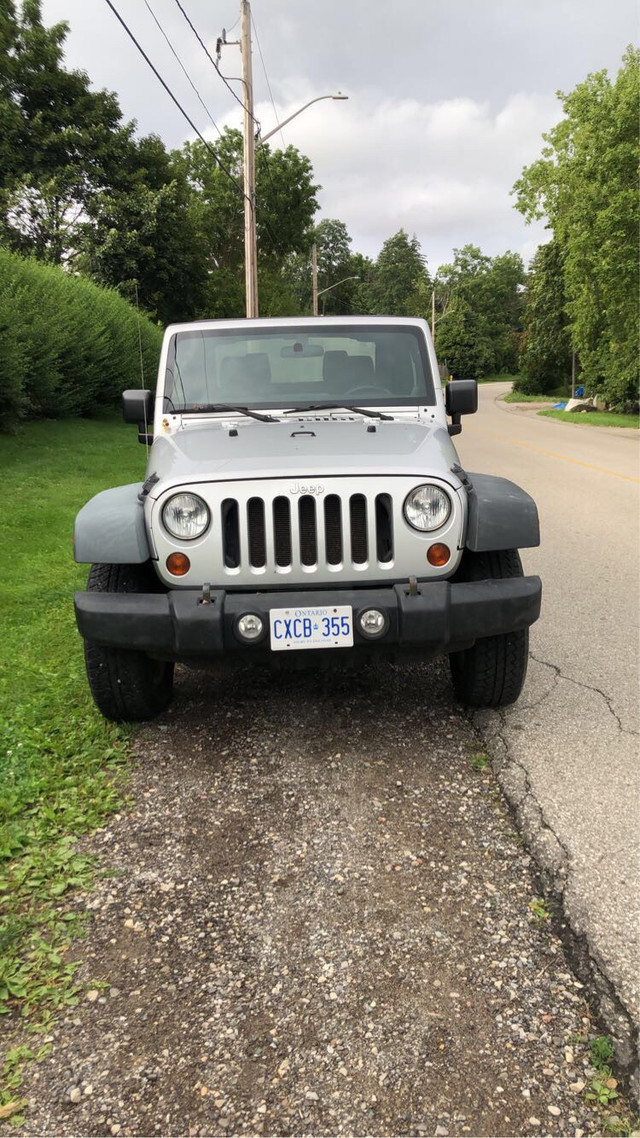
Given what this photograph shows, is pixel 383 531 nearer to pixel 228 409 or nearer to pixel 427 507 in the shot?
pixel 427 507

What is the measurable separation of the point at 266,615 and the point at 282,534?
0.34 meters

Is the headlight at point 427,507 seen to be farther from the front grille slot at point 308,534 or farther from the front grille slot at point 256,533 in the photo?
the front grille slot at point 256,533

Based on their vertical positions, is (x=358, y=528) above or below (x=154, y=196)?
below

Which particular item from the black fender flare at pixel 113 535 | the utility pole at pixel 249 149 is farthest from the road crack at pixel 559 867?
the utility pole at pixel 249 149

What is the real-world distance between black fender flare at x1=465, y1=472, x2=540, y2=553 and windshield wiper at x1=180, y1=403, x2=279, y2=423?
3.84ft

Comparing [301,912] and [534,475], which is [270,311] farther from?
[301,912]

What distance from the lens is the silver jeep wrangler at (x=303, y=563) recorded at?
315 cm

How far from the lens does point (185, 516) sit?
3.23m

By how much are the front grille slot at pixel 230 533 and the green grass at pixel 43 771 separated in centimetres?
103

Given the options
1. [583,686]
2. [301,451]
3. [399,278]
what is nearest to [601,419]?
[583,686]

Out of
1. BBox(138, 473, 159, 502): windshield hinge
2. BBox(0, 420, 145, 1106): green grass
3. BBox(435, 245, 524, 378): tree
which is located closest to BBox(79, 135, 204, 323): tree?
BBox(0, 420, 145, 1106): green grass

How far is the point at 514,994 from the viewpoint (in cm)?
214

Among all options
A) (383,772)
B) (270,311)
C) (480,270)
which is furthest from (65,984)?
(480,270)

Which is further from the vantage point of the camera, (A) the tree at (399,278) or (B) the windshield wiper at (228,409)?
(A) the tree at (399,278)
